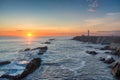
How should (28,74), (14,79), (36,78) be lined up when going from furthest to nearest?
(28,74), (36,78), (14,79)

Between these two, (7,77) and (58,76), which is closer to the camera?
(7,77)

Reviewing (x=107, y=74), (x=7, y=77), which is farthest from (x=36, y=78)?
(x=107, y=74)

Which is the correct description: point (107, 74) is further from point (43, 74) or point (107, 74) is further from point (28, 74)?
point (28, 74)

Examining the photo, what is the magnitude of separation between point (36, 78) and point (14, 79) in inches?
144

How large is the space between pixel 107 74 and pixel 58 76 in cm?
897

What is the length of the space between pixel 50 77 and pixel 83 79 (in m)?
5.73

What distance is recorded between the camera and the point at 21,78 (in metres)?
24.5

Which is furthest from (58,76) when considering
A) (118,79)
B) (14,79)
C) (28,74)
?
(118,79)

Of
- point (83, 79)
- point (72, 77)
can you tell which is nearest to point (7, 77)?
point (72, 77)

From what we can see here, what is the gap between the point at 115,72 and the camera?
26.3 m

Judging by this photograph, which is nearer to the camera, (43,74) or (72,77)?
(72,77)

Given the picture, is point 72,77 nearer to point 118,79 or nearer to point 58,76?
point 58,76

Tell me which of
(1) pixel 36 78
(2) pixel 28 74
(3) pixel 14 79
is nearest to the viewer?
(3) pixel 14 79

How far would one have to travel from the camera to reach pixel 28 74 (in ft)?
88.2
